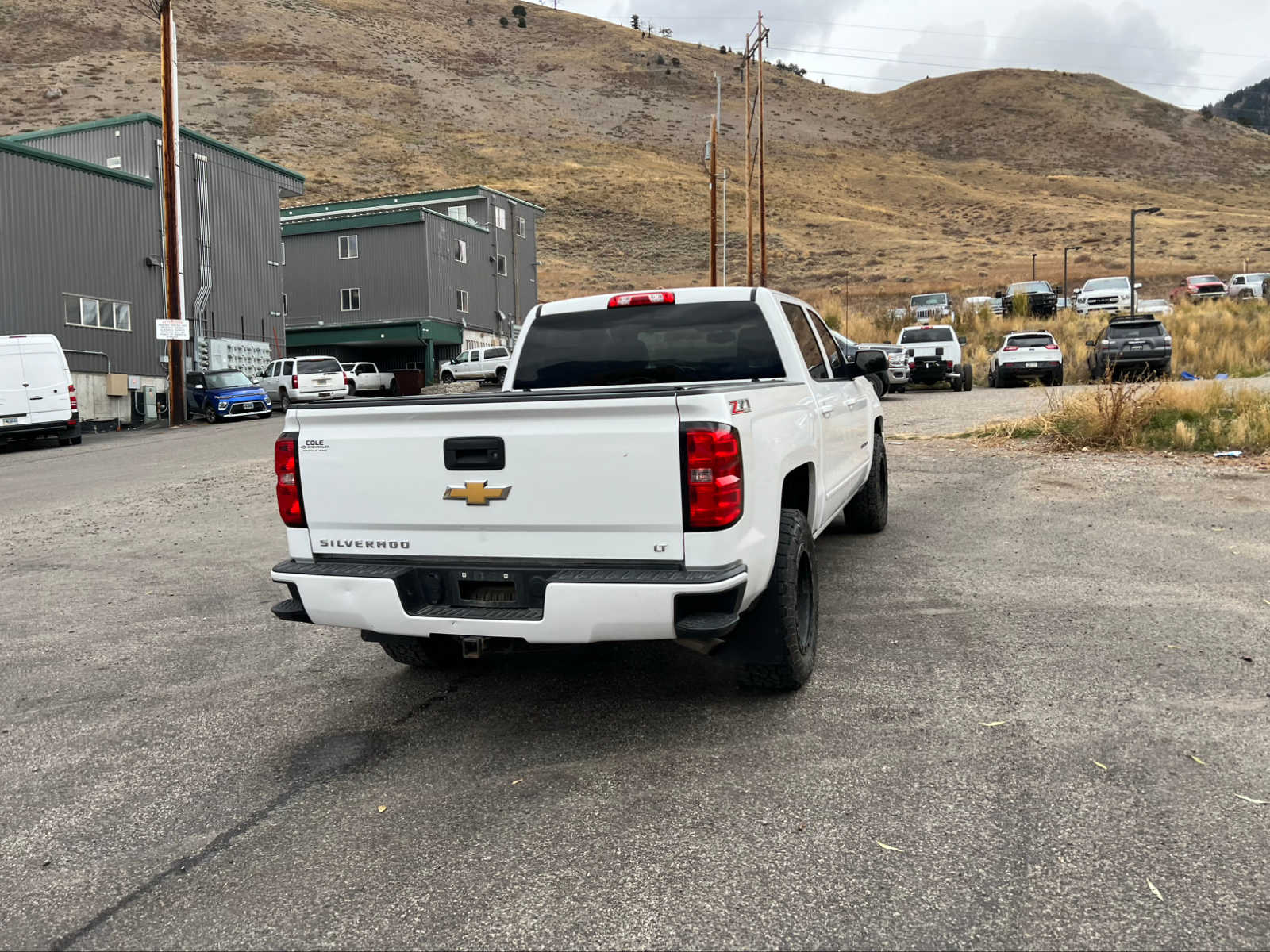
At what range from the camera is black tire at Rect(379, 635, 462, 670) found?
5.00 meters

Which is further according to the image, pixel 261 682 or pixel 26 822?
pixel 261 682

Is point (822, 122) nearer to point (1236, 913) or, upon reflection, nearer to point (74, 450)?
point (74, 450)

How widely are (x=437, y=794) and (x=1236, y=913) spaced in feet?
8.43

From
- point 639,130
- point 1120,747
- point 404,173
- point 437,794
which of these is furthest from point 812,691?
point 639,130

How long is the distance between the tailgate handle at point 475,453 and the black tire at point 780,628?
1.26 m

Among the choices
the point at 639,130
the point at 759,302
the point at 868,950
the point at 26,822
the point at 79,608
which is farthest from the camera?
the point at 639,130

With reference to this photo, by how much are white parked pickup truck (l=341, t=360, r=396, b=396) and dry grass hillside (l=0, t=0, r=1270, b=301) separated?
23.2m

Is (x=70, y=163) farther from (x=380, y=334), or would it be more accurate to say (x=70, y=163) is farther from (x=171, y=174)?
(x=380, y=334)

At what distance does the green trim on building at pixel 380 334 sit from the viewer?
141ft

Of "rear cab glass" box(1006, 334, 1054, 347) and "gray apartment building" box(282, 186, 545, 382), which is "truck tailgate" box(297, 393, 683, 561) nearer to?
"rear cab glass" box(1006, 334, 1054, 347)

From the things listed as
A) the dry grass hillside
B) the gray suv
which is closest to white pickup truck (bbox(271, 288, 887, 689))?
the gray suv

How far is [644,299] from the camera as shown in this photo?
571cm

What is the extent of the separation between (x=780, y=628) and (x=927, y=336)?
22.7 meters

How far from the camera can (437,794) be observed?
12.3 feet
